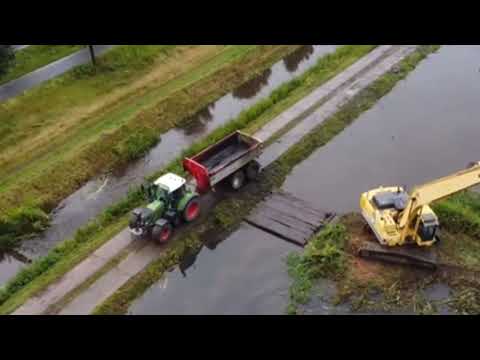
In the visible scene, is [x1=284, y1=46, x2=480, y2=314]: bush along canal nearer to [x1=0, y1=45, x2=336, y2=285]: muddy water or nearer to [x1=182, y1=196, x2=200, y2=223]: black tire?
[x1=182, y1=196, x2=200, y2=223]: black tire

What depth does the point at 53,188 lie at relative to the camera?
74.3 ft

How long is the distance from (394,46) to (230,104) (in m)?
11.5

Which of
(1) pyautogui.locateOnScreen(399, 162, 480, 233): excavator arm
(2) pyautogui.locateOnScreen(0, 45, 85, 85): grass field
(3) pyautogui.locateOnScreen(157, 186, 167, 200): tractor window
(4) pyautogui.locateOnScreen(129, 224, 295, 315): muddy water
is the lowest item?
(4) pyautogui.locateOnScreen(129, 224, 295, 315): muddy water

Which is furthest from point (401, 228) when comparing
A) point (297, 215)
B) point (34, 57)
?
point (34, 57)

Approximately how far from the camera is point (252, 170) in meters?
22.3

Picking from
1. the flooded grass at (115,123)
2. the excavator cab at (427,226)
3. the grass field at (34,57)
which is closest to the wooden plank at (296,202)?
the excavator cab at (427,226)

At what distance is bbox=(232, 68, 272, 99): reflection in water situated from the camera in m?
29.6

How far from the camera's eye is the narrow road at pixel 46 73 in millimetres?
28156

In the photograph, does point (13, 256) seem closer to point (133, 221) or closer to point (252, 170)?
point (133, 221)

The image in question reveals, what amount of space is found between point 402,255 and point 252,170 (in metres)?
7.14

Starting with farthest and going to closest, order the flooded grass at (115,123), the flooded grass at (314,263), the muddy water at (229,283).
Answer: the flooded grass at (115,123) → the flooded grass at (314,263) → the muddy water at (229,283)

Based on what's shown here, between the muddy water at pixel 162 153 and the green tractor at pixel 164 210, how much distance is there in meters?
3.26

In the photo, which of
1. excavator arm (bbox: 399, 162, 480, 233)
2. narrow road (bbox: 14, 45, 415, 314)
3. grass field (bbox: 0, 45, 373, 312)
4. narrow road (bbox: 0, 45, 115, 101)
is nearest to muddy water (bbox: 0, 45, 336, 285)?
grass field (bbox: 0, 45, 373, 312)

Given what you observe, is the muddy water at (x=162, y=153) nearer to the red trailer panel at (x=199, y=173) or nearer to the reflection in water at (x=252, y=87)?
the reflection in water at (x=252, y=87)
